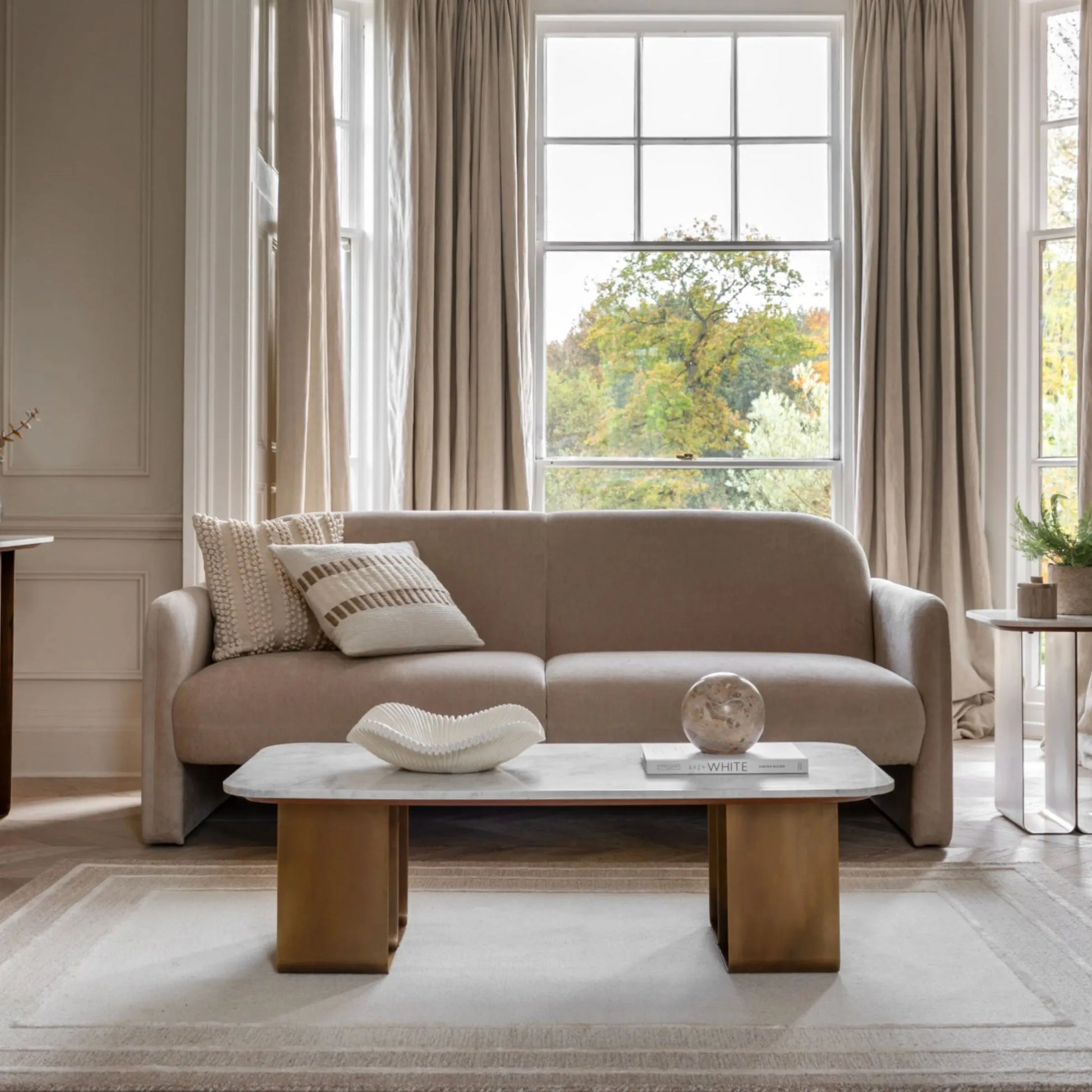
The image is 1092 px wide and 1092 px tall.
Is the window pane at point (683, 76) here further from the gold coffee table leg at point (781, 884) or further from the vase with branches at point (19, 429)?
the gold coffee table leg at point (781, 884)

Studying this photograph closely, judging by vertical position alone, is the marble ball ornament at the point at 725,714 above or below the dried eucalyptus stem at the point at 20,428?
below

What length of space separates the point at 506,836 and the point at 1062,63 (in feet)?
11.5

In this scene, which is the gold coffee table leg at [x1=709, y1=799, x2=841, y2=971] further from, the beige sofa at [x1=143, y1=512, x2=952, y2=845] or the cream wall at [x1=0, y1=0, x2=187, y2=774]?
the cream wall at [x1=0, y1=0, x2=187, y2=774]

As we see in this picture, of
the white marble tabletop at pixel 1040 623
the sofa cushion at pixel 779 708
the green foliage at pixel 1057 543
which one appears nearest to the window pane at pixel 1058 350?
the green foliage at pixel 1057 543

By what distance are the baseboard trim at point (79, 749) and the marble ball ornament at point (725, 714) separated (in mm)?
2264

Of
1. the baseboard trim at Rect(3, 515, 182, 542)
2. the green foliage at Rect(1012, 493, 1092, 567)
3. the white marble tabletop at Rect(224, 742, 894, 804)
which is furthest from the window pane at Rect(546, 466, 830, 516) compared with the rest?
the white marble tabletop at Rect(224, 742, 894, 804)

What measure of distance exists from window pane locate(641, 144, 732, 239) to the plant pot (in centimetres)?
201

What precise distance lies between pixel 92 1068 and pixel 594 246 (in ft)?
11.6

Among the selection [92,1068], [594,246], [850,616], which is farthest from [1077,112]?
[92,1068]

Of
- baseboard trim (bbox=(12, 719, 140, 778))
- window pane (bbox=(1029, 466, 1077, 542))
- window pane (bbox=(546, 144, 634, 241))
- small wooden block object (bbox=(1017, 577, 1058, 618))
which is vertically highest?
window pane (bbox=(546, 144, 634, 241))

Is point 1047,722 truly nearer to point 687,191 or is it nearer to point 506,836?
point 506,836

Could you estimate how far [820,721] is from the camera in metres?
2.85

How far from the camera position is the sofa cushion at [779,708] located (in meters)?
2.85

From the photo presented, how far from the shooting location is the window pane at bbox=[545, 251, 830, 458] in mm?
4535
